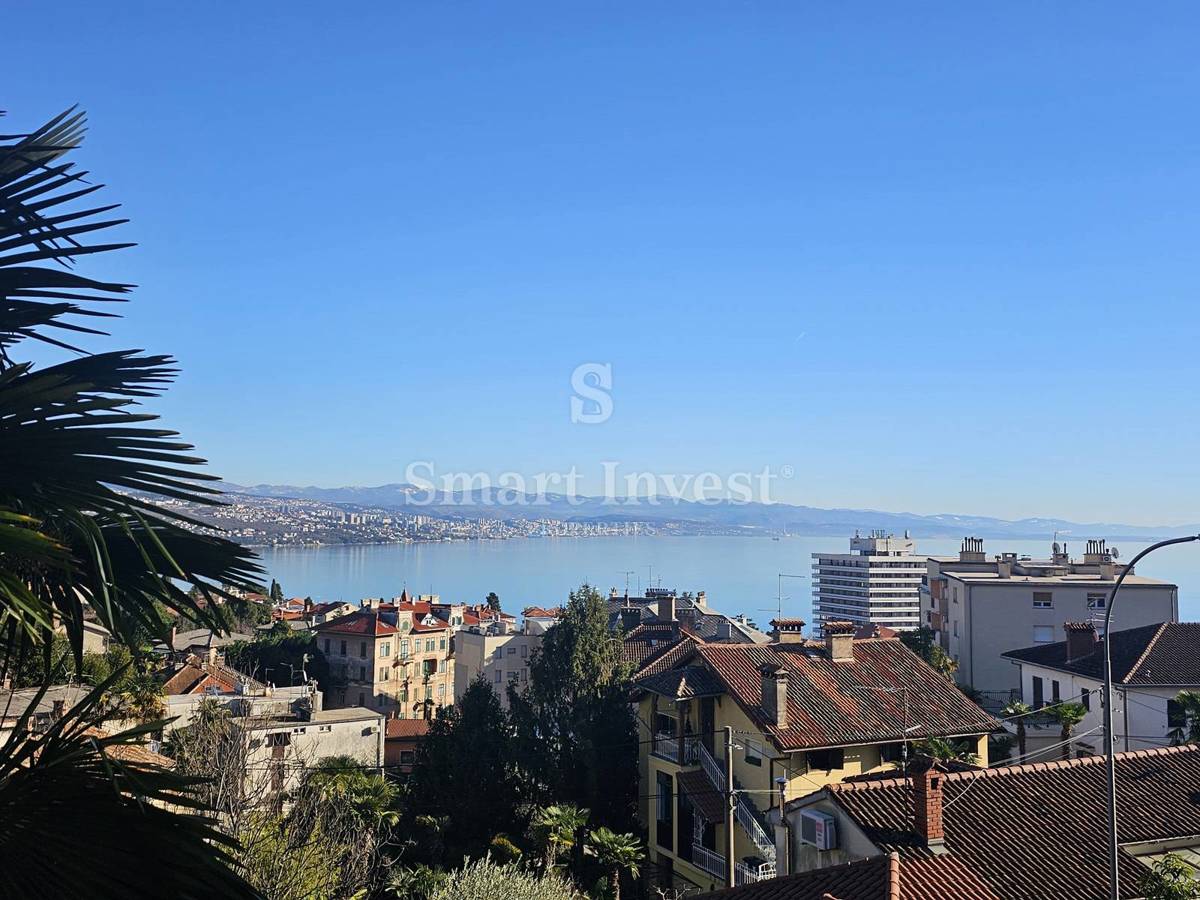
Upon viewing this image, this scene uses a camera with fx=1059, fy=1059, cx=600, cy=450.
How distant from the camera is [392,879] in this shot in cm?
2192

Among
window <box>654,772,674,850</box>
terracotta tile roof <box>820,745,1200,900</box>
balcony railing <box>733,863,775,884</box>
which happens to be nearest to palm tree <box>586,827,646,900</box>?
balcony railing <box>733,863,775,884</box>

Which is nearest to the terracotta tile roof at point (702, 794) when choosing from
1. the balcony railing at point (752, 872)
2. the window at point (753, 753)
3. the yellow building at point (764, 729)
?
the yellow building at point (764, 729)

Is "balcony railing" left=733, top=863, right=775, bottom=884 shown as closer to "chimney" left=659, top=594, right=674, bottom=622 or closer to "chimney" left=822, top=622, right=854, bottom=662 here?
"chimney" left=822, top=622, right=854, bottom=662

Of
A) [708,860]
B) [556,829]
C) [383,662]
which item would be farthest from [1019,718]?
[383,662]

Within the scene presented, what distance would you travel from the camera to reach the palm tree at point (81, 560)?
10.8ft

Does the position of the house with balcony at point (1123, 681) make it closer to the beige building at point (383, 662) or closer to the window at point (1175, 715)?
the window at point (1175, 715)

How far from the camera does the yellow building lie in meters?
24.9

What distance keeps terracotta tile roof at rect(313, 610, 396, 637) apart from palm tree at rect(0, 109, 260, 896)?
179ft

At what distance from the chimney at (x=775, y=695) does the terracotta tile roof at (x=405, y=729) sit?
21934 mm

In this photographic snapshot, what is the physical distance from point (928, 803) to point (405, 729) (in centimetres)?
3396

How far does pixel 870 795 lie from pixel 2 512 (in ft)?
52.5

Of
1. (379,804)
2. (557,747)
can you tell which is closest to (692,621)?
(557,747)

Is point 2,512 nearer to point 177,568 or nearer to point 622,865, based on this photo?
point 177,568

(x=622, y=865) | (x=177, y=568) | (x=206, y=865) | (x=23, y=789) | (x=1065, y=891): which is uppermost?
(x=177, y=568)
